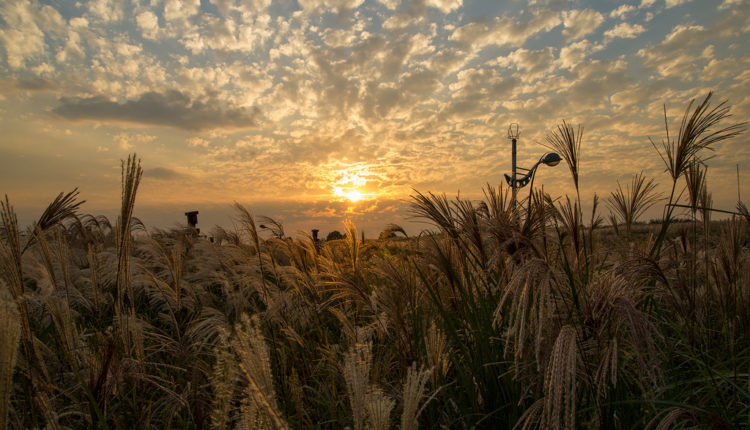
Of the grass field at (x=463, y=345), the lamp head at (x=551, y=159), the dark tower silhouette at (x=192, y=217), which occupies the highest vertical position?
the lamp head at (x=551, y=159)

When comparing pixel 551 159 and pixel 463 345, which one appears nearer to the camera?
pixel 463 345

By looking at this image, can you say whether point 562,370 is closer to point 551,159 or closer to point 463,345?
point 463,345

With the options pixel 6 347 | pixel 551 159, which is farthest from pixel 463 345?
pixel 551 159

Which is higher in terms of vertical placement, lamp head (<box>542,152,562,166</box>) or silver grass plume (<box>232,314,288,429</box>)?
lamp head (<box>542,152,562,166</box>)

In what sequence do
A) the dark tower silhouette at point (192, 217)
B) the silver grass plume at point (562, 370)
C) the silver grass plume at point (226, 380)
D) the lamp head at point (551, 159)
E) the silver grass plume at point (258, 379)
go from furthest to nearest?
the lamp head at point (551, 159) → the dark tower silhouette at point (192, 217) → the silver grass plume at point (226, 380) → the silver grass plume at point (562, 370) → the silver grass plume at point (258, 379)

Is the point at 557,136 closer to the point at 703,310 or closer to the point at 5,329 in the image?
the point at 703,310

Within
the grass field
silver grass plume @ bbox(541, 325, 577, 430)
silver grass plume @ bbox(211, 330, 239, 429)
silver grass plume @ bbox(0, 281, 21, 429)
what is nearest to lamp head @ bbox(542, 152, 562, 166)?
the grass field

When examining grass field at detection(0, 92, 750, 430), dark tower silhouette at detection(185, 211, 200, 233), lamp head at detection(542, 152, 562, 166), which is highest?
lamp head at detection(542, 152, 562, 166)

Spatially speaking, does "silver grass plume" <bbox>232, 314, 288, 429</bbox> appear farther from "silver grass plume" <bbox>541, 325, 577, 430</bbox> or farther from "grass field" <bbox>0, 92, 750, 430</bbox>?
"silver grass plume" <bbox>541, 325, 577, 430</bbox>

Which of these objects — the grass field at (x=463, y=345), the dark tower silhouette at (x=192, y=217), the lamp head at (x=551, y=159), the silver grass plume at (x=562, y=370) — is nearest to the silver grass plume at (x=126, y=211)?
the grass field at (x=463, y=345)

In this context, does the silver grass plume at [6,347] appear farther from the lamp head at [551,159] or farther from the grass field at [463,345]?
the lamp head at [551,159]

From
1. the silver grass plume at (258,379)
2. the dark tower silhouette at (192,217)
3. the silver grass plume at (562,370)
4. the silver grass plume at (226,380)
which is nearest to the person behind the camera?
the silver grass plume at (258,379)

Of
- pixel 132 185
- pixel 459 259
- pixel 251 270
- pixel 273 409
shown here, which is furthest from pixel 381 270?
pixel 251 270

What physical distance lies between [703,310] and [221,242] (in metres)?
7.21
